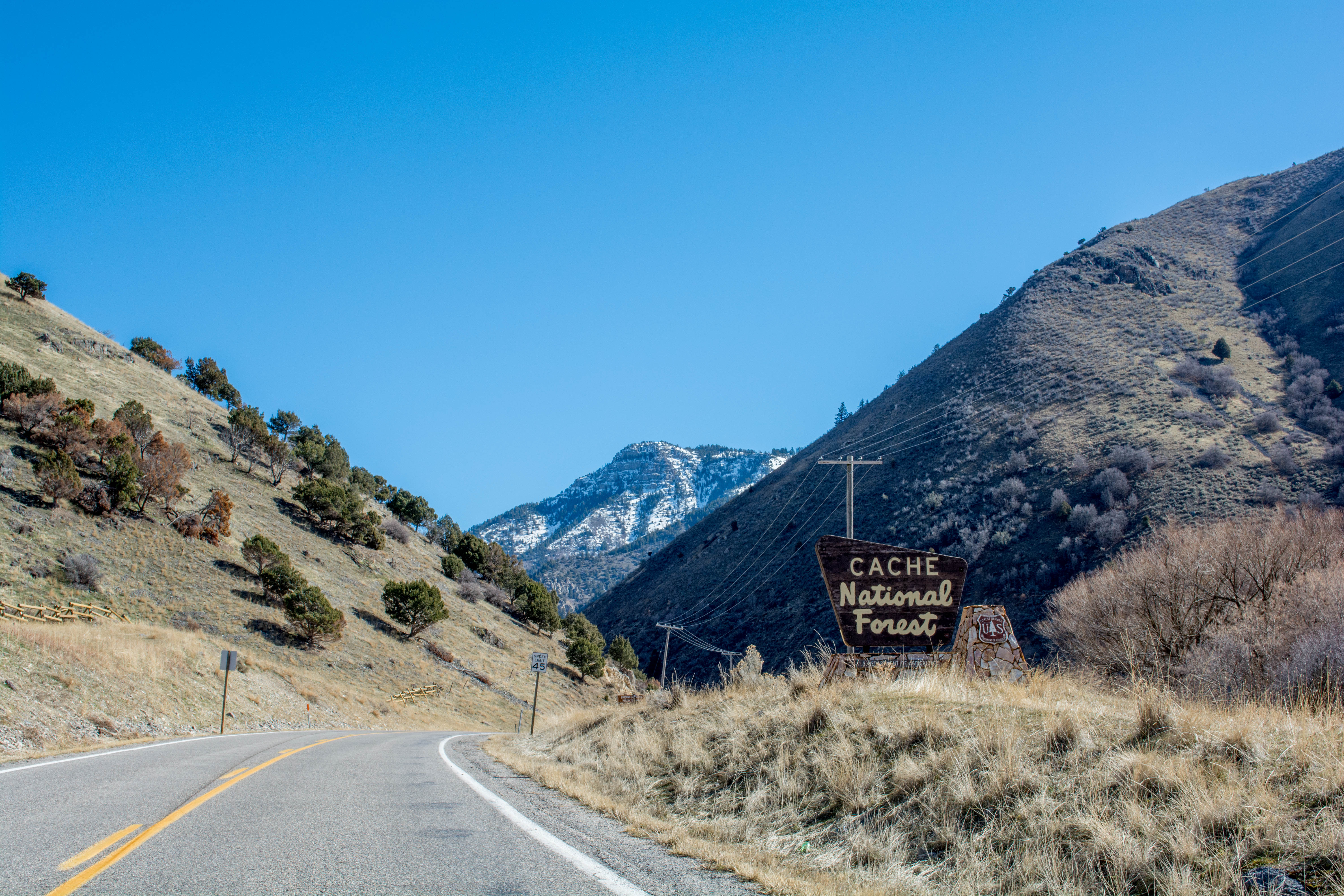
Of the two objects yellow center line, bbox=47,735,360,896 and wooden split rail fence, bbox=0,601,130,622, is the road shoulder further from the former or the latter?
wooden split rail fence, bbox=0,601,130,622

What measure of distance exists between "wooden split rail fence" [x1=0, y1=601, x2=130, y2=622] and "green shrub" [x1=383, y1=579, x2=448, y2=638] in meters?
16.5

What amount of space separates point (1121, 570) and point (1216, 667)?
46.8 feet

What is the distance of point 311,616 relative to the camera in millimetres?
35656

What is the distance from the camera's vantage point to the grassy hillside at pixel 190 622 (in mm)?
18031

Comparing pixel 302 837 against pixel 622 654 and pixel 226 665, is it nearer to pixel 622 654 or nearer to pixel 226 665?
pixel 226 665

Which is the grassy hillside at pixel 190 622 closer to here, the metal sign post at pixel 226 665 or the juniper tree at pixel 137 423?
the metal sign post at pixel 226 665

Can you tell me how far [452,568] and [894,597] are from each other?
54.6 metres

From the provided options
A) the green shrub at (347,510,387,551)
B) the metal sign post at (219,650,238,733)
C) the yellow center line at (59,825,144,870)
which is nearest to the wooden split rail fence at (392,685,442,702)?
the metal sign post at (219,650,238,733)

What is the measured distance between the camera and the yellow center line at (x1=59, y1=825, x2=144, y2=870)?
4.90m

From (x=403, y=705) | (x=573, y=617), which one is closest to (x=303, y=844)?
(x=403, y=705)

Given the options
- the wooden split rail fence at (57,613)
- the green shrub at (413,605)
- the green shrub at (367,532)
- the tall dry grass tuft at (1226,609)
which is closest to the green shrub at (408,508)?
the green shrub at (367,532)

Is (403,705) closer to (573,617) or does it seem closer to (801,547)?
(573,617)

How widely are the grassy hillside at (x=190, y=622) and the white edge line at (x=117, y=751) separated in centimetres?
138

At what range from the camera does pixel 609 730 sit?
555 inches
